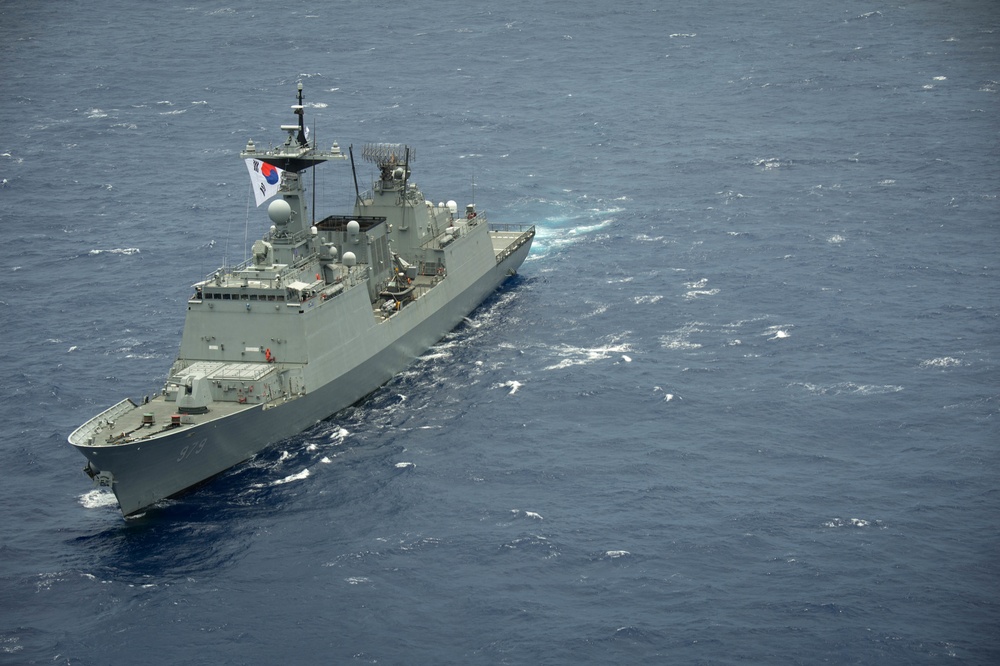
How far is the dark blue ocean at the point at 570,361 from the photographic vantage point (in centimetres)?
4400

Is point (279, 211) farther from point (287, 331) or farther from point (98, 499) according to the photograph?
point (98, 499)

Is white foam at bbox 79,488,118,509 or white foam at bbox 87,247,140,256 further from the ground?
white foam at bbox 87,247,140,256

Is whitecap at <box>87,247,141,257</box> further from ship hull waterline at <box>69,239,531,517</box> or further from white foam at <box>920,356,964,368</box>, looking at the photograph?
white foam at <box>920,356,964,368</box>

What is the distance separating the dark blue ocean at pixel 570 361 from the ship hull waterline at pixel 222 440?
90 centimetres

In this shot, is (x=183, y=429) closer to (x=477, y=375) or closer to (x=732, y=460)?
(x=477, y=375)

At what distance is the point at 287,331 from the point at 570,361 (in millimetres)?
14320

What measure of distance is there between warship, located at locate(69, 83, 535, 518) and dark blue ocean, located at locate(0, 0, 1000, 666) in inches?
62.7

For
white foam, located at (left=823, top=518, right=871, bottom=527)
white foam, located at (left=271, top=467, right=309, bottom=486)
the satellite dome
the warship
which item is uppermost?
the satellite dome

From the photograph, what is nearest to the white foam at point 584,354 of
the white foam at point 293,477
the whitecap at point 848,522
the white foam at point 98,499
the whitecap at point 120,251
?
the white foam at point 293,477

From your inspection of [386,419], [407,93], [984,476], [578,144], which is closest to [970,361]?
[984,476]

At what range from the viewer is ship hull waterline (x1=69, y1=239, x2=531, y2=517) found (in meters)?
50.5

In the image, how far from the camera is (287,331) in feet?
193

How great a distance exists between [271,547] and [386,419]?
1253 centimetres

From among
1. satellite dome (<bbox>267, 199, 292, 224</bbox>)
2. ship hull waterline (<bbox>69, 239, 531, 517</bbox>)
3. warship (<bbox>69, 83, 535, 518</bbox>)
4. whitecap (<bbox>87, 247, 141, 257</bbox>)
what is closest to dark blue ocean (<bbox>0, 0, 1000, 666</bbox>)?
whitecap (<bbox>87, 247, 141, 257</bbox>)
